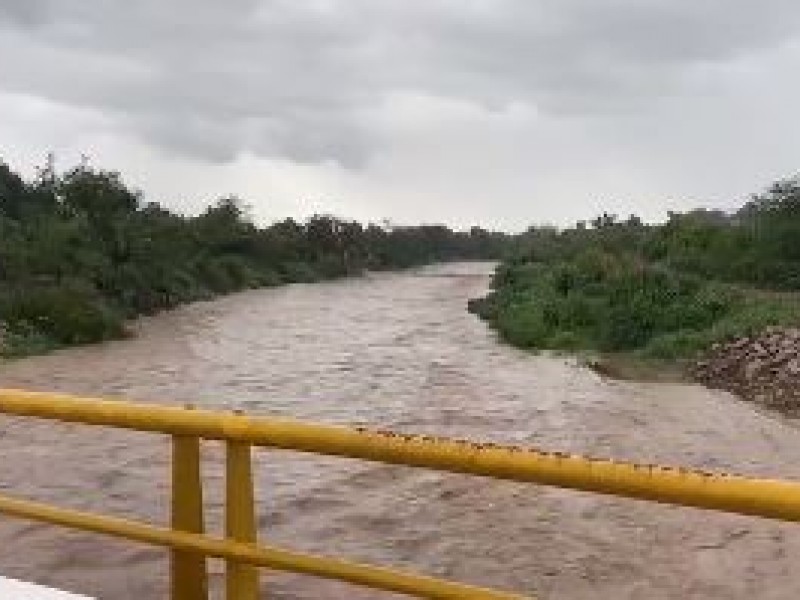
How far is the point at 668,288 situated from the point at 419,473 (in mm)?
19565

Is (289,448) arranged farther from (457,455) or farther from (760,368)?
(760,368)

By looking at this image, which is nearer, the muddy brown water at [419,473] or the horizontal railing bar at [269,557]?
the horizontal railing bar at [269,557]

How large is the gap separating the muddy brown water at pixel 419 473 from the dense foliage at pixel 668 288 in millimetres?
2480

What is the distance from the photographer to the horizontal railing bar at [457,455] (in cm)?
274

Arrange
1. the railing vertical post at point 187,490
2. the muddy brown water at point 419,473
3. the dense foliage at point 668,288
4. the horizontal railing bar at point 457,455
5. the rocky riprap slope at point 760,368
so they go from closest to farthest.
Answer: the horizontal railing bar at point 457,455 → the railing vertical post at point 187,490 → the muddy brown water at point 419,473 → the rocky riprap slope at point 760,368 → the dense foliage at point 668,288

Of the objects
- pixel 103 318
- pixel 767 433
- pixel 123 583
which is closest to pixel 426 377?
pixel 767 433

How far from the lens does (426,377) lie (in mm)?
21609

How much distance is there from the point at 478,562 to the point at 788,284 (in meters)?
26.9

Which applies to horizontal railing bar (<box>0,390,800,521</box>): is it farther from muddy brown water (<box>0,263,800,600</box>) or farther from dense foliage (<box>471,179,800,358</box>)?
dense foliage (<box>471,179,800,358</box>)

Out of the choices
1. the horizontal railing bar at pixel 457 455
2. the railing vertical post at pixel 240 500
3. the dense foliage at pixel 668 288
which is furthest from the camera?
the dense foliage at pixel 668 288

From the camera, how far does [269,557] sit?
3.56 meters

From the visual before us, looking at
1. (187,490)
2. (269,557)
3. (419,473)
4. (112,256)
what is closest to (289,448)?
(269,557)

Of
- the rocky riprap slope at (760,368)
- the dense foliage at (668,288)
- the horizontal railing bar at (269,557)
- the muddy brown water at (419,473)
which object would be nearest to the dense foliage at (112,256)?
the muddy brown water at (419,473)

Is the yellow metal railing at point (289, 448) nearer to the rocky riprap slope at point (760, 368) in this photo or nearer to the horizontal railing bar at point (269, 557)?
the horizontal railing bar at point (269, 557)
